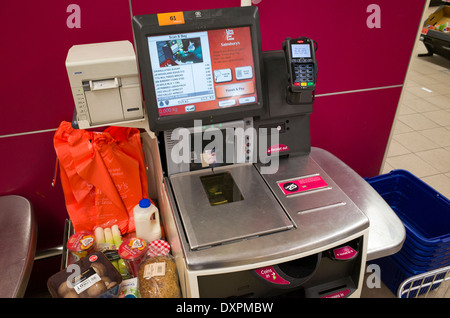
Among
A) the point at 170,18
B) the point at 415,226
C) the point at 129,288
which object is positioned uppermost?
the point at 170,18

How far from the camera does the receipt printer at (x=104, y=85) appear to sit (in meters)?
1.39

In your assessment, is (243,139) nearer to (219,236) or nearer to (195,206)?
(195,206)

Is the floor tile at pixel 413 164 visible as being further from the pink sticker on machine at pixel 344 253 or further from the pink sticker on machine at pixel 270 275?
the pink sticker on machine at pixel 270 275

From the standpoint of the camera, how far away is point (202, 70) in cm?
145

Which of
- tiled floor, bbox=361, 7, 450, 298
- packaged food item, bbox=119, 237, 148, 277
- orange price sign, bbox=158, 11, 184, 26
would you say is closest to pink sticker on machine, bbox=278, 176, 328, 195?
packaged food item, bbox=119, 237, 148, 277

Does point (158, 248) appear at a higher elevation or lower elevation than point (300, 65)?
lower

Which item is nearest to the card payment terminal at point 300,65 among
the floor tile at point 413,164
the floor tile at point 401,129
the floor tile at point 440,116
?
the floor tile at point 413,164

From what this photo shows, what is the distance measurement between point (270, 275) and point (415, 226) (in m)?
1.70

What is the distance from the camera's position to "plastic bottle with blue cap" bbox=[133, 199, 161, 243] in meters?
1.71

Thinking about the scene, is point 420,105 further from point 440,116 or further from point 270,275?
point 270,275

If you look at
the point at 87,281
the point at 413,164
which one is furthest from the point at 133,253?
the point at 413,164

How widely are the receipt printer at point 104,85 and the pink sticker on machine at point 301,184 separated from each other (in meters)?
0.67
